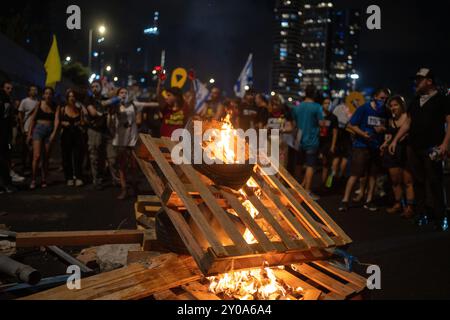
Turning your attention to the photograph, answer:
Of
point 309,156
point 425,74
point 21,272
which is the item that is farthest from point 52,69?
point 425,74

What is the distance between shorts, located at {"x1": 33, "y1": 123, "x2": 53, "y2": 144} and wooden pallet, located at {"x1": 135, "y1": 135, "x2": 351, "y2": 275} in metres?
4.61

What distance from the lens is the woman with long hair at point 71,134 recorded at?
26.1 ft

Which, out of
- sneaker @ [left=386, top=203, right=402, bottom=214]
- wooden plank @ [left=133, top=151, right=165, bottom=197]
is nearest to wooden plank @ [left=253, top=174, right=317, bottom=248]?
wooden plank @ [left=133, top=151, right=165, bottom=197]

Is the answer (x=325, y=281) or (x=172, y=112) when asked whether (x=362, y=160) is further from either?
(x=325, y=281)

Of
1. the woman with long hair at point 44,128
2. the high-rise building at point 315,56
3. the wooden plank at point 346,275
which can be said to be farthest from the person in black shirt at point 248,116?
the high-rise building at point 315,56

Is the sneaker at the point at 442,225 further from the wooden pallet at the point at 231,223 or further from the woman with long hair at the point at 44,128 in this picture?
the woman with long hair at the point at 44,128

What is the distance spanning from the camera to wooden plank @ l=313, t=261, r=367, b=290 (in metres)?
2.94

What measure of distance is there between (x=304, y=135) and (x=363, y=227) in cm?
258

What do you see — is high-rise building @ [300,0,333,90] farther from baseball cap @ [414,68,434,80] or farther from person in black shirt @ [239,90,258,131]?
baseball cap @ [414,68,434,80]

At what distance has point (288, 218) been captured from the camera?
3.38 m

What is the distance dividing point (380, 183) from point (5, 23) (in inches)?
1047

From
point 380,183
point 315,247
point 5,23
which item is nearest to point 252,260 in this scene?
point 315,247

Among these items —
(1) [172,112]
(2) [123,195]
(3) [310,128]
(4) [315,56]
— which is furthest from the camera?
(4) [315,56]
